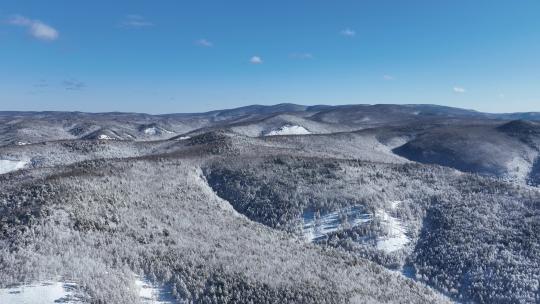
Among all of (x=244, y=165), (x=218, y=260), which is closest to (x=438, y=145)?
(x=244, y=165)

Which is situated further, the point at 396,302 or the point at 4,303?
the point at 396,302

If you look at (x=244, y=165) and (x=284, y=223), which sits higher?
(x=244, y=165)

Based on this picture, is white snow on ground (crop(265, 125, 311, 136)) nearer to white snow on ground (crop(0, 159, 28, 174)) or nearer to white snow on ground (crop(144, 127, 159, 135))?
white snow on ground (crop(144, 127, 159, 135))

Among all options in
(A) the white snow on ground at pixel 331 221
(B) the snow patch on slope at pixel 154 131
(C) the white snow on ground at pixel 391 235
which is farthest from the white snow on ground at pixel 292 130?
(C) the white snow on ground at pixel 391 235

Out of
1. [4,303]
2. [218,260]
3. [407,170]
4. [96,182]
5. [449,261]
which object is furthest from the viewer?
[407,170]

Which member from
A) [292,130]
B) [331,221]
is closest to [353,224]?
[331,221]

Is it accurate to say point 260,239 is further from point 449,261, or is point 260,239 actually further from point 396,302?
point 449,261
